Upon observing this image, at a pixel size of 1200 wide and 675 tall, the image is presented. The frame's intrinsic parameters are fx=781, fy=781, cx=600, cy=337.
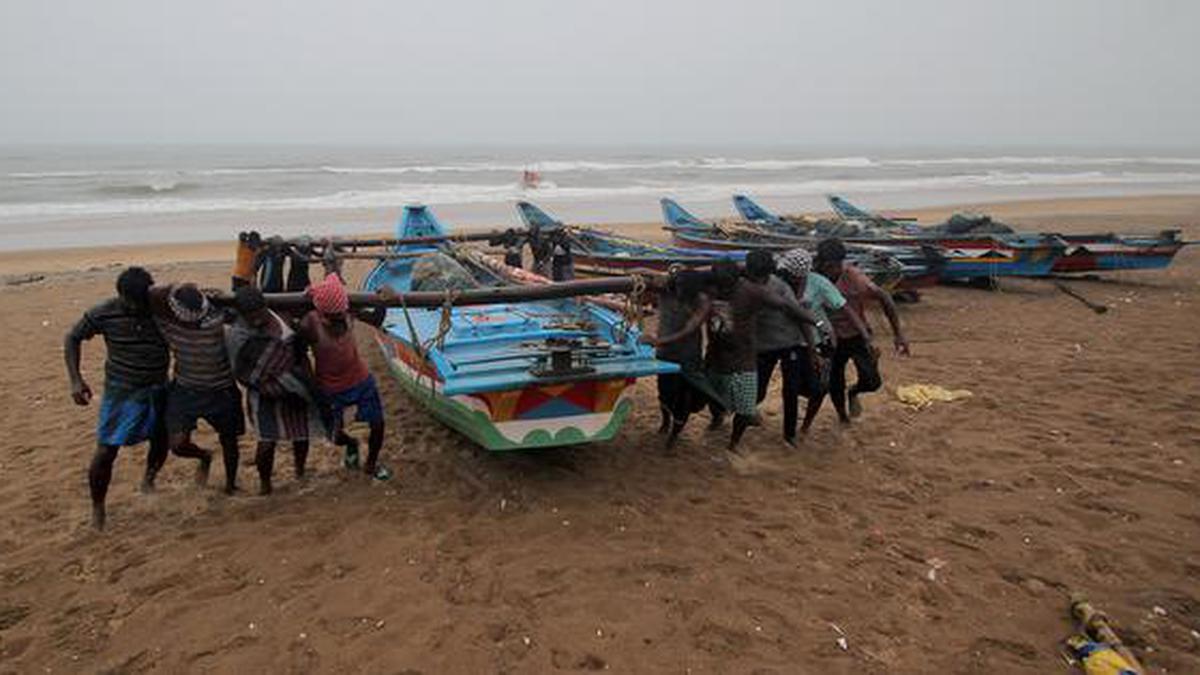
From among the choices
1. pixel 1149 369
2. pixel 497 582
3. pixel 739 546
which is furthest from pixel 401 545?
A: pixel 1149 369

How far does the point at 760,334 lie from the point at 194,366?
3.67 metres

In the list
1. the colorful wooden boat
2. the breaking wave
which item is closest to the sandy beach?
the colorful wooden boat

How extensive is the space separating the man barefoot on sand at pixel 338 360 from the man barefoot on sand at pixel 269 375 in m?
0.10

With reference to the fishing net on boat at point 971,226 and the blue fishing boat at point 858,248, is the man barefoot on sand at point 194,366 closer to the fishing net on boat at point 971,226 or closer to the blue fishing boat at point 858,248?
the blue fishing boat at point 858,248

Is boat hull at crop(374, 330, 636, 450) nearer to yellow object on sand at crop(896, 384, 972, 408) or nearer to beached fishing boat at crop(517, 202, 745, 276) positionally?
yellow object on sand at crop(896, 384, 972, 408)

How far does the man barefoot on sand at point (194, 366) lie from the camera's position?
4.41m

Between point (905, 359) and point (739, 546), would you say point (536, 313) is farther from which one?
point (905, 359)

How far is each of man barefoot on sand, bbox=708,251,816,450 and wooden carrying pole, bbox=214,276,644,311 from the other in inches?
23.4

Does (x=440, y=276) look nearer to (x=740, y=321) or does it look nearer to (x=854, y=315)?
(x=740, y=321)

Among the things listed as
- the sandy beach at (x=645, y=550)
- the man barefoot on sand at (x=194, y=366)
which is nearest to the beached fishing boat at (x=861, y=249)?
the sandy beach at (x=645, y=550)

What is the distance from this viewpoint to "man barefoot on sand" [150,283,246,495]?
4.41 m

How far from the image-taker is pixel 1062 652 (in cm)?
344

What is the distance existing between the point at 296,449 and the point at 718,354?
9.41 feet

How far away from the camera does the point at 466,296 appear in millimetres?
4973
